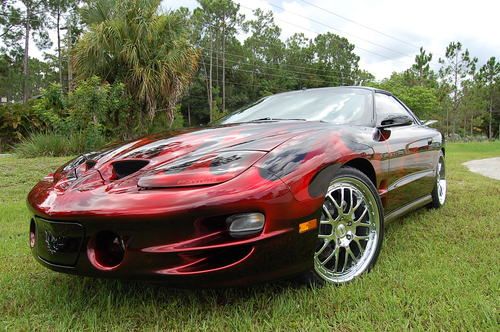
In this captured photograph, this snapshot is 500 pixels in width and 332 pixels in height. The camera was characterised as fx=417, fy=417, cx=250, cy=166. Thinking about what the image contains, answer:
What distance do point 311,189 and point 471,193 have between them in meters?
3.87

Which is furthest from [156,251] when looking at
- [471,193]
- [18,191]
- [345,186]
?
[18,191]

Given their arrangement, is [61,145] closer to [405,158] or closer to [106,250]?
[405,158]

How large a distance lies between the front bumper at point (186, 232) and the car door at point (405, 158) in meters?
1.27

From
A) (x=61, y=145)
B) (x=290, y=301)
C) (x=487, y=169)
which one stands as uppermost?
(x=61, y=145)

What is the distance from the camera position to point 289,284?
2.13 m

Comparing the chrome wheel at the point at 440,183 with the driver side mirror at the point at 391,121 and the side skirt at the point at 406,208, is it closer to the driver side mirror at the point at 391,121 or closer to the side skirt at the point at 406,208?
the side skirt at the point at 406,208

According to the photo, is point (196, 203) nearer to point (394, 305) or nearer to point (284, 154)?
point (284, 154)

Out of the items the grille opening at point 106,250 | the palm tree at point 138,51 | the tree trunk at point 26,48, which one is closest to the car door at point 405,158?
the grille opening at point 106,250

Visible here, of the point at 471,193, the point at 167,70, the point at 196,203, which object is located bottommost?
the point at 471,193

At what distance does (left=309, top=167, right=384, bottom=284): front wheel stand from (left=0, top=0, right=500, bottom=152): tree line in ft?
25.1

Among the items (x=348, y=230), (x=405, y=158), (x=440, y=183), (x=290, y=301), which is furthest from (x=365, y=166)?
(x=440, y=183)

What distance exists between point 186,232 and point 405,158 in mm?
1968

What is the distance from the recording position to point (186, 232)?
1.69m

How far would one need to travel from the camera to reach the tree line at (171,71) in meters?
10.1
